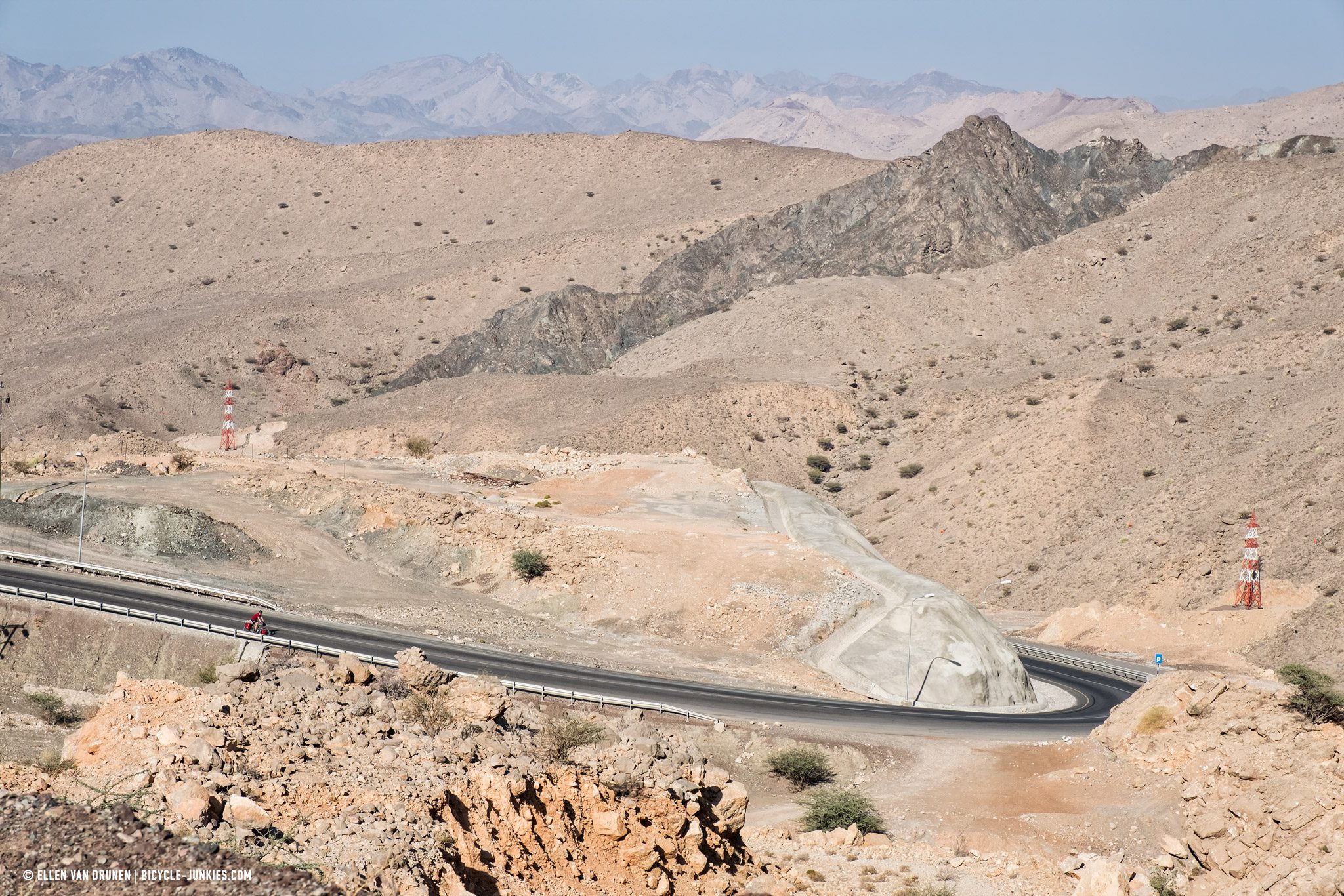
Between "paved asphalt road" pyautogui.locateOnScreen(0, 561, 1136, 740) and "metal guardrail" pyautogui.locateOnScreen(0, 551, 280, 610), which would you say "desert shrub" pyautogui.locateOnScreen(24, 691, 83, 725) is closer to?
"paved asphalt road" pyautogui.locateOnScreen(0, 561, 1136, 740)

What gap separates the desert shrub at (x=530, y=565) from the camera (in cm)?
5253

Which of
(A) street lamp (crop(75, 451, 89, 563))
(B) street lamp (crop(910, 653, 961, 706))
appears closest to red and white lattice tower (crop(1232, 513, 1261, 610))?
(B) street lamp (crop(910, 653, 961, 706))

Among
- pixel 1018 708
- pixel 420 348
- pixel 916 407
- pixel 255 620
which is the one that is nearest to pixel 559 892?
pixel 255 620

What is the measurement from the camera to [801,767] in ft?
112

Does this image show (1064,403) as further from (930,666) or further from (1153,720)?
(1153,720)

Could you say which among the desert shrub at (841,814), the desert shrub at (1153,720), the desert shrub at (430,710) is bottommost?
the desert shrub at (841,814)

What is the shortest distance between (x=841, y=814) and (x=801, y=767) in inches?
175

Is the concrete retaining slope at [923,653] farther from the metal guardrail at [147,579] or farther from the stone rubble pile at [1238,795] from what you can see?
the metal guardrail at [147,579]

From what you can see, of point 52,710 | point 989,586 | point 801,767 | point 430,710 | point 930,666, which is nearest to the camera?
point 430,710

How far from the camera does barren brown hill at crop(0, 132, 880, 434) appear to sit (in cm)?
10438

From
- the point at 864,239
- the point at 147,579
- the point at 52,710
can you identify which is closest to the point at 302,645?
the point at 52,710

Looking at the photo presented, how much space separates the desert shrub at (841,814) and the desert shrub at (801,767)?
2.72 metres

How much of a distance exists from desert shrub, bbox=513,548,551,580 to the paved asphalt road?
8523 millimetres

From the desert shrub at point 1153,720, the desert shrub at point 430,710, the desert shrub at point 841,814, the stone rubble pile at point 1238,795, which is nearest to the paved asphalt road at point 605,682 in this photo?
the desert shrub at point 1153,720
